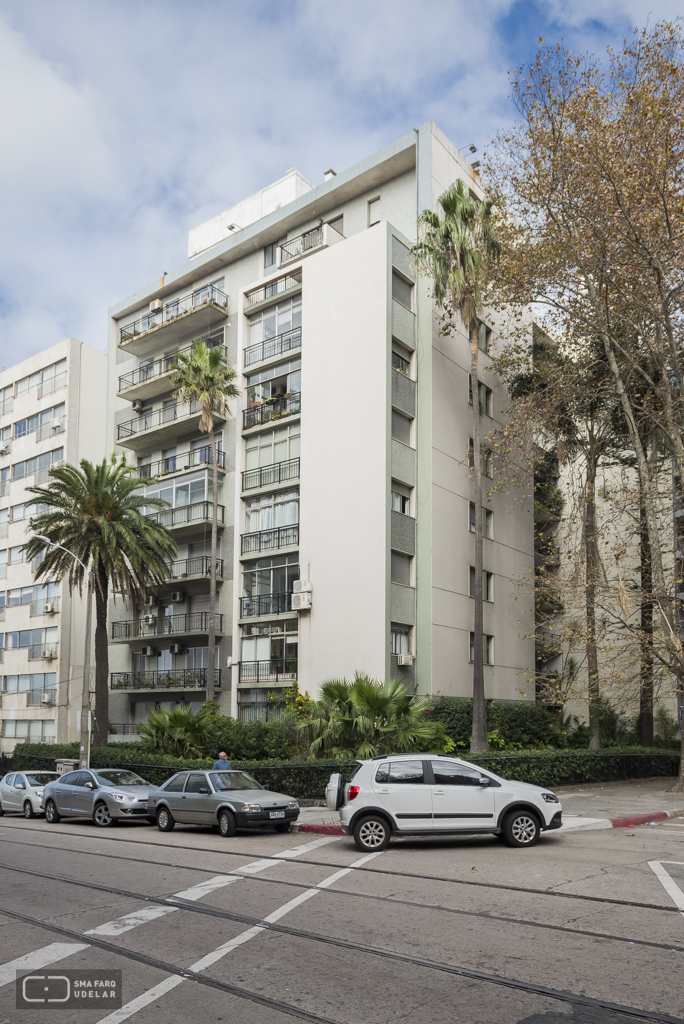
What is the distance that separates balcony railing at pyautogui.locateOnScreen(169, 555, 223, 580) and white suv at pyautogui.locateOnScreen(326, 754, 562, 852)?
2124cm

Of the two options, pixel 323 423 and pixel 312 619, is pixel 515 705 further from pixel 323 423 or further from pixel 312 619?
pixel 323 423

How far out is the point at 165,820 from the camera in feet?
62.4

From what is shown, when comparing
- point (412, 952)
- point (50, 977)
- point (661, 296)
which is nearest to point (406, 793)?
point (412, 952)

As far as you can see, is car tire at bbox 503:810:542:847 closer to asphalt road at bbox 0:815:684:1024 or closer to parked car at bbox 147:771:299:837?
asphalt road at bbox 0:815:684:1024

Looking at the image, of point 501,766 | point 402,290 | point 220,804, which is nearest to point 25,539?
point 402,290

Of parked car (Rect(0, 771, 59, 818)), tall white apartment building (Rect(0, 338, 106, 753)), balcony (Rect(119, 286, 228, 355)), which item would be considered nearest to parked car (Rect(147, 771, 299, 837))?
parked car (Rect(0, 771, 59, 818))

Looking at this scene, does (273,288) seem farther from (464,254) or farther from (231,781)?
(231,781)

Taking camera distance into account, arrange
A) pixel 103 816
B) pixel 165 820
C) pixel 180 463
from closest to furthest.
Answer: pixel 165 820 → pixel 103 816 → pixel 180 463

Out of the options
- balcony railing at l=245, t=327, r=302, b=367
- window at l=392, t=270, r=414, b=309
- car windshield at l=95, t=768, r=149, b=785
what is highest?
window at l=392, t=270, r=414, b=309

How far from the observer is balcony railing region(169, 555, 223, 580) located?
3494 cm

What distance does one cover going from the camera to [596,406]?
30.4m

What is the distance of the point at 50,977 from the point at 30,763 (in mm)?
32636

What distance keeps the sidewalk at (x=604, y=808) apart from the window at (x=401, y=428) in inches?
501

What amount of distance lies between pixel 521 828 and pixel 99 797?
11.7 metres
